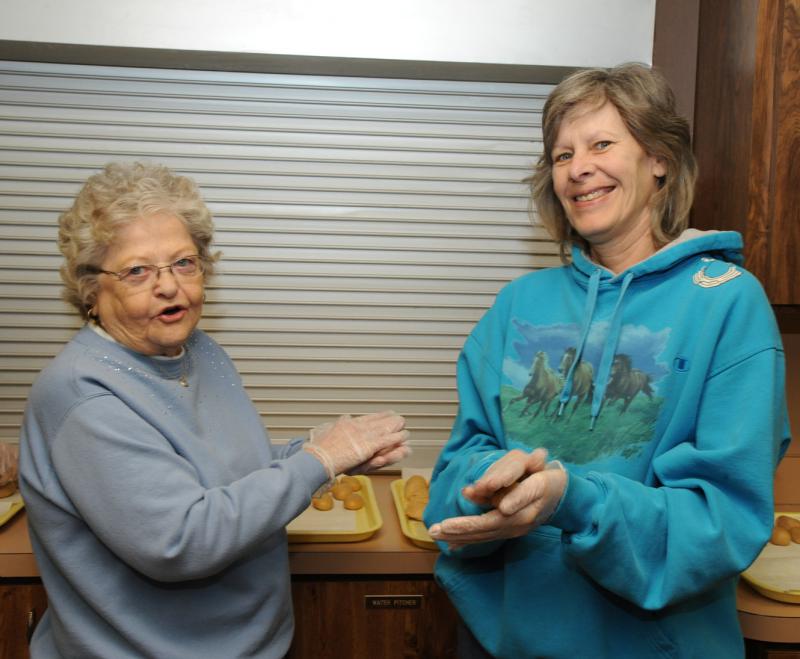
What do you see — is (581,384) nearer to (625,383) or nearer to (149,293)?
(625,383)


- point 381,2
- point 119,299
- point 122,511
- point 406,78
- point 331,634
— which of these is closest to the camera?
point 122,511

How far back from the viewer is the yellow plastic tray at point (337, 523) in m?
1.72

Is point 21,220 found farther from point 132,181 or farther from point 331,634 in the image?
point 331,634

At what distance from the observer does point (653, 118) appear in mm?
1335

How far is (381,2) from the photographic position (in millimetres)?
1991

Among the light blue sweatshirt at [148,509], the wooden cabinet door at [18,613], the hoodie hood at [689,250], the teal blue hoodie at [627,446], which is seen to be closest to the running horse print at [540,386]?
the teal blue hoodie at [627,446]

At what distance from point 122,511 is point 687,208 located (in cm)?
103

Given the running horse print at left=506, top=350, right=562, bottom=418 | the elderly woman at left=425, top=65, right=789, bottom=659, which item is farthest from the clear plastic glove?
the running horse print at left=506, top=350, right=562, bottom=418

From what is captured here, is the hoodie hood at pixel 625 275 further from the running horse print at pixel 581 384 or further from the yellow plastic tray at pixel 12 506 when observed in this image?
the yellow plastic tray at pixel 12 506

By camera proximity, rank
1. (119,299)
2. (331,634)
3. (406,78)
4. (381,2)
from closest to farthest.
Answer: (119,299)
(331,634)
(381,2)
(406,78)

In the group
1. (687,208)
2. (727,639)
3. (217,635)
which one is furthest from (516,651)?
(687,208)

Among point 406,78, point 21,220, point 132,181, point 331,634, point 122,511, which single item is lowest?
point 331,634

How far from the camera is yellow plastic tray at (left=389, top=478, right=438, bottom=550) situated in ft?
5.64

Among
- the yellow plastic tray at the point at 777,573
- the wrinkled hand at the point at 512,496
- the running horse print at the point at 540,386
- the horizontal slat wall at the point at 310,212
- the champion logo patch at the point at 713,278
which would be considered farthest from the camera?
the horizontal slat wall at the point at 310,212
